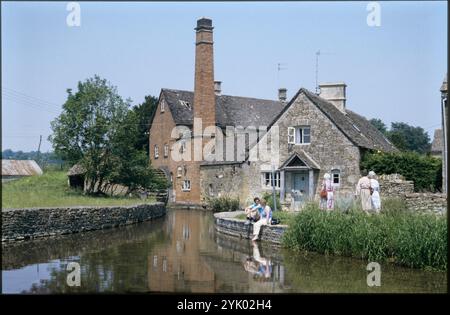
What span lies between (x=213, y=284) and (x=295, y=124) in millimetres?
20717

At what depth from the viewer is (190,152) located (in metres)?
43.6

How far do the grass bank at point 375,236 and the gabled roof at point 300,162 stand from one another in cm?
1287

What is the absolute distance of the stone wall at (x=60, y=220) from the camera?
2077 cm

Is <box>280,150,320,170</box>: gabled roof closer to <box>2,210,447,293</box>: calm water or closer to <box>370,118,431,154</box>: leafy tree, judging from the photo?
<box>2,210,447,293</box>: calm water

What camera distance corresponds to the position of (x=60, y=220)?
23500 millimetres

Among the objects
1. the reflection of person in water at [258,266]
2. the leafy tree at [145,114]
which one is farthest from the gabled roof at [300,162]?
the leafy tree at [145,114]

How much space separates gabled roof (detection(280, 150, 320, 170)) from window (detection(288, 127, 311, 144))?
697mm

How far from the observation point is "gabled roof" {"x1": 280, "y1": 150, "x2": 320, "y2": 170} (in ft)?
105

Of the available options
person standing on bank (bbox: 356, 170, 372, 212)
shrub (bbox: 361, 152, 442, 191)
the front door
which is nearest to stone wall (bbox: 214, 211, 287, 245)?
person standing on bank (bbox: 356, 170, 372, 212)

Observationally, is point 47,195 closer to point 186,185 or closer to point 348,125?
point 186,185

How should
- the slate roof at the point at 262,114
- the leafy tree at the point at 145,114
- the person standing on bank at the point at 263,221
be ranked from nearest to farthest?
the person standing on bank at the point at 263,221 < the slate roof at the point at 262,114 < the leafy tree at the point at 145,114

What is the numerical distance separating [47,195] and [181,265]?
17.2 m

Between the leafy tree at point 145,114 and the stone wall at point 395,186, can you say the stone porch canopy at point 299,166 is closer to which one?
the stone wall at point 395,186
